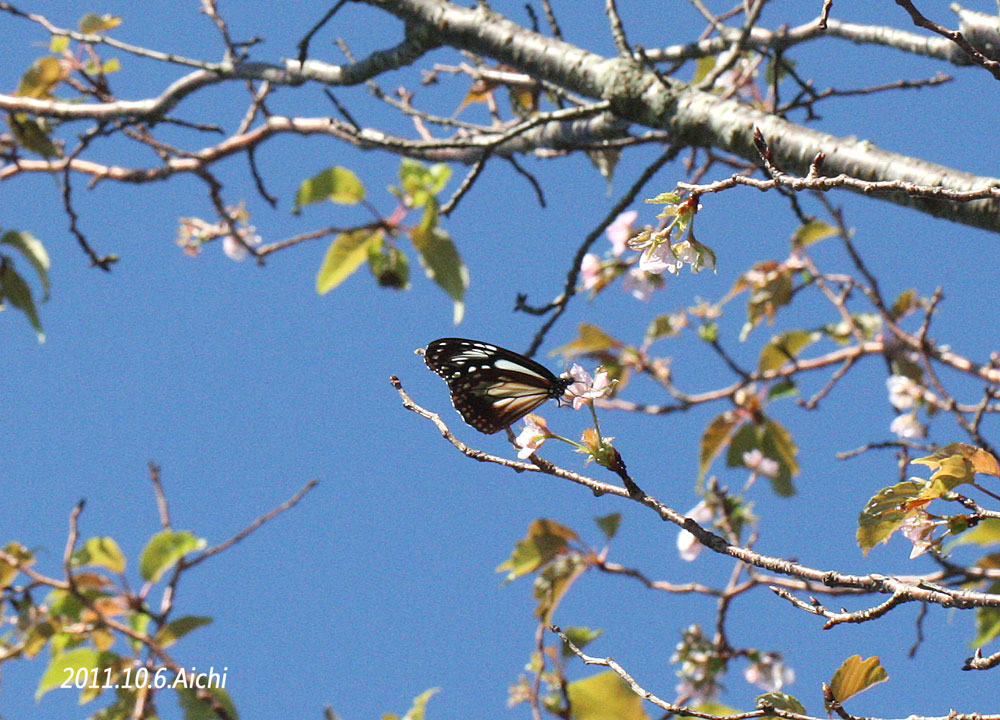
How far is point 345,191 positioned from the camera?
9.12ft

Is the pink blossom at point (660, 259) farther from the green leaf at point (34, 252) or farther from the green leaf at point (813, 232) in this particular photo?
the green leaf at point (34, 252)

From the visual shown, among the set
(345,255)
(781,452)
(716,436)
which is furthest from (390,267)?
(781,452)

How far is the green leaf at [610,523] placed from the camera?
265 cm

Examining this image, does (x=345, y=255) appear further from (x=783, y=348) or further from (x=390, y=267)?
(x=783, y=348)

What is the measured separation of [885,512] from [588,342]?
2.21m

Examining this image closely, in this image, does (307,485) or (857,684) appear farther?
(307,485)

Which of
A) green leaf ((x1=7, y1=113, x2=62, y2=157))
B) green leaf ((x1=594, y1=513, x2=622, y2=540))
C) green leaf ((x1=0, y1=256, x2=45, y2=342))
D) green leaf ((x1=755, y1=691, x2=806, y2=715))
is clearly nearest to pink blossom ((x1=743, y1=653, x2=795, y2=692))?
green leaf ((x1=594, y1=513, x2=622, y2=540))

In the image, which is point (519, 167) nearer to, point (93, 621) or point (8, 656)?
point (93, 621)

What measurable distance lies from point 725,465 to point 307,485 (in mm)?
1610

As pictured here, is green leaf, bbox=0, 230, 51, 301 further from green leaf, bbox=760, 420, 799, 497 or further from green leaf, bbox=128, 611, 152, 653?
green leaf, bbox=760, 420, 799, 497

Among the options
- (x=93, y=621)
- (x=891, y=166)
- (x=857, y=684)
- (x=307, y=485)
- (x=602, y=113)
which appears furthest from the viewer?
(x=93, y=621)

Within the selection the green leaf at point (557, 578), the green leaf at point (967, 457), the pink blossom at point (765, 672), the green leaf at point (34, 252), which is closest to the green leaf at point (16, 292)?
the green leaf at point (34, 252)

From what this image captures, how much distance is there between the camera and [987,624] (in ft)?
6.84

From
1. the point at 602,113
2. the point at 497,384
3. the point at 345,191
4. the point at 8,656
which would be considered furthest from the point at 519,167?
the point at 8,656
